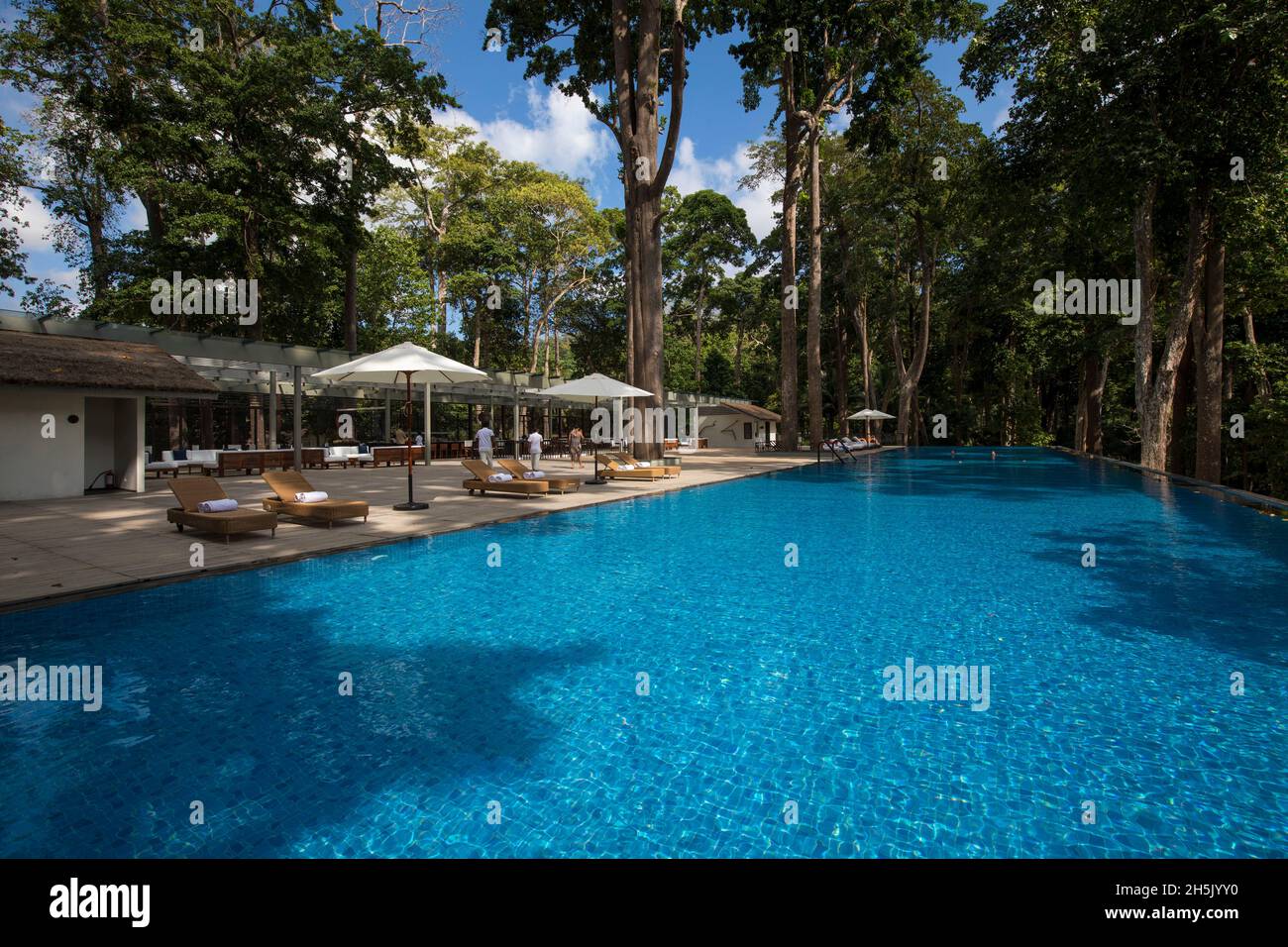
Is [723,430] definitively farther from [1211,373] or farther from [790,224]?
[1211,373]

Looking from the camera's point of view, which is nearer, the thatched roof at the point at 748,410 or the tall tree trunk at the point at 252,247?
the tall tree trunk at the point at 252,247

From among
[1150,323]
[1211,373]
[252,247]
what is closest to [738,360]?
[1150,323]

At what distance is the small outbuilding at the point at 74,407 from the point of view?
492 inches

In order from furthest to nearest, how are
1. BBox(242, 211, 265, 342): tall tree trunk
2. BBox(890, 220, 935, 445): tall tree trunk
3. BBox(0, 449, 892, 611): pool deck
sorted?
BBox(890, 220, 935, 445): tall tree trunk
BBox(242, 211, 265, 342): tall tree trunk
BBox(0, 449, 892, 611): pool deck

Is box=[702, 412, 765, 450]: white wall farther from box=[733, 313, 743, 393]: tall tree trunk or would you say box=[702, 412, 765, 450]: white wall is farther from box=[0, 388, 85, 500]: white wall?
box=[0, 388, 85, 500]: white wall

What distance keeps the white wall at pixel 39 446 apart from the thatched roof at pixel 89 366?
0.49 meters

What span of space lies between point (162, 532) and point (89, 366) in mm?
6754

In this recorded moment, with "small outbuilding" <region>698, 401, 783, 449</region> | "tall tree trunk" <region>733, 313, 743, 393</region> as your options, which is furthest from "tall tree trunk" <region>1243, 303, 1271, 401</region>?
"tall tree trunk" <region>733, 313, 743, 393</region>

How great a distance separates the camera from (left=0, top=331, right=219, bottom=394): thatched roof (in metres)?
12.2

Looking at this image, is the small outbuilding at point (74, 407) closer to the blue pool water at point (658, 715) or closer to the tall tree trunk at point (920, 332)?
the blue pool water at point (658, 715)

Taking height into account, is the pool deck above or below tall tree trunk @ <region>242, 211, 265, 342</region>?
below

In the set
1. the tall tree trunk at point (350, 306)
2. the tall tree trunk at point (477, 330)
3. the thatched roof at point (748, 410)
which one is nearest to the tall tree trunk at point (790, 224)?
the thatched roof at point (748, 410)

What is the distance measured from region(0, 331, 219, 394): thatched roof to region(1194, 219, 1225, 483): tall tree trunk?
25.3 m
